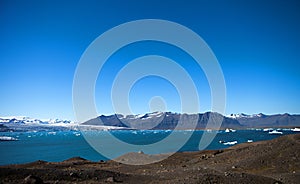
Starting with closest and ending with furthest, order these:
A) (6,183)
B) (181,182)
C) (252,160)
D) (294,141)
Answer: (6,183) < (181,182) < (252,160) < (294,141)

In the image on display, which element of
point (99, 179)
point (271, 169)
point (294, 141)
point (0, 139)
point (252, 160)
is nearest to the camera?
point (99, 179)

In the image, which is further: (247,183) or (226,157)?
(226,157)

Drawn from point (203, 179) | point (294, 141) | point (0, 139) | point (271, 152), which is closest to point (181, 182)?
point (203, 179)

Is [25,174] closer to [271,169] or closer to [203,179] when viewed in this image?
[203,179]

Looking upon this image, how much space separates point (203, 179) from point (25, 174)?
883 cm

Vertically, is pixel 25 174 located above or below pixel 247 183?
above

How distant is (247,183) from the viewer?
12.2m

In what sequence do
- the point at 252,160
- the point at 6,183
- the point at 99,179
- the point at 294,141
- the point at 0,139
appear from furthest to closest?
the point at 0,139 < the point at 294,141 < the point at 252,160 < the point at 99,179 < the point at 6,183

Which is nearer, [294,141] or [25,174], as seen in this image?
[25,174]

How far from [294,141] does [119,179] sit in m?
17.0

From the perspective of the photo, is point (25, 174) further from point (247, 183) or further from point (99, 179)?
point (247, 183)

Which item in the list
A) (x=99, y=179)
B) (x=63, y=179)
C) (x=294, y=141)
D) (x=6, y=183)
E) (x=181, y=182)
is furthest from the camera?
(x=294, y=141)

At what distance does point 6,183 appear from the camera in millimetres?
10492

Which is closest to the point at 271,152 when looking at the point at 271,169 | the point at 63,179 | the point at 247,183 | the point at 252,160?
the point at 252,160
